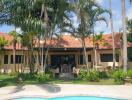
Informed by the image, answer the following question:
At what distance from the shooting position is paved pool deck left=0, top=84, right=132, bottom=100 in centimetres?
1612

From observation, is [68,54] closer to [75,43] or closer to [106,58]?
[75,43]

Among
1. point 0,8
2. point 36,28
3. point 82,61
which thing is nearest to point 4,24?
point 0,8

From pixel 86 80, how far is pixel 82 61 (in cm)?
1619

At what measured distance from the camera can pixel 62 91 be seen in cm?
1738

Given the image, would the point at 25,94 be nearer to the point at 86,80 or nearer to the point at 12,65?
the point at 86,80

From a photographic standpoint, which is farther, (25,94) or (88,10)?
(88,10)

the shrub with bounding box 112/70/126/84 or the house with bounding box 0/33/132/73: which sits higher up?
the house with bounding box 0/33/132/73

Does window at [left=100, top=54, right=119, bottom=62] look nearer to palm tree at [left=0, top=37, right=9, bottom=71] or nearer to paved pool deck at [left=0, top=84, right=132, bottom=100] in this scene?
palm tree at [left=0, top=37, right=9, bottom=71]

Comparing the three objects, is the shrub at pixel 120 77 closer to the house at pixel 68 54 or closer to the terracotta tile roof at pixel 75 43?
the house at pixel 68 54

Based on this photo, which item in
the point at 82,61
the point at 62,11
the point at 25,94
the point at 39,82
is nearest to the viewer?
the point at 25,94

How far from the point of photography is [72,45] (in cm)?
3522

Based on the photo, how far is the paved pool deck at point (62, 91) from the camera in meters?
16.1

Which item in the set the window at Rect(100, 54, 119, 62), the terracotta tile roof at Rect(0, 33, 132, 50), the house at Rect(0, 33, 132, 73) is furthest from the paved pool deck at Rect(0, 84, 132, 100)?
the window at Rect(100, 54, 119, 62)

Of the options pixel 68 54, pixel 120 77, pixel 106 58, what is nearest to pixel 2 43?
pixel 68 54
